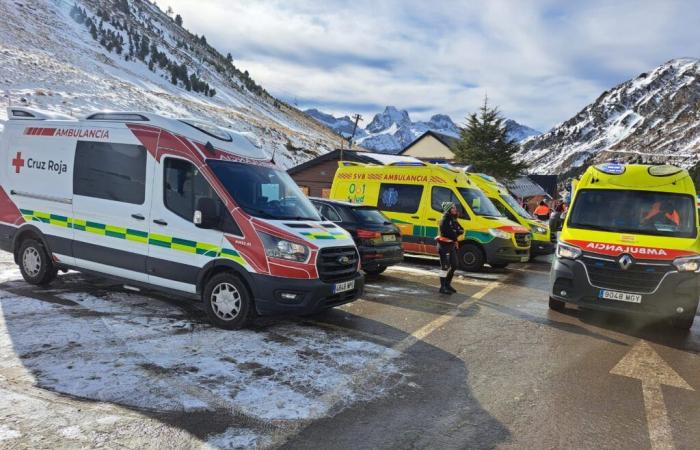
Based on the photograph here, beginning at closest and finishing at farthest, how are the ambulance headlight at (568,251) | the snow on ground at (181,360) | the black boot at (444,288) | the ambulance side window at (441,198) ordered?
the snow on ground at (181,360) < the ambulance headlight at (568,251) < the black boot at (444,288) < the ambulance side window at (441,198)

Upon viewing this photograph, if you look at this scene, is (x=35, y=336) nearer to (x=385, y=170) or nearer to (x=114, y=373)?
(x=114, y=373)

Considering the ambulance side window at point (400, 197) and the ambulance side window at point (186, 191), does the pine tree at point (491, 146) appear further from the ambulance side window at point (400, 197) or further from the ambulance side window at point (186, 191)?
the ambulance side window at point (186, 191)

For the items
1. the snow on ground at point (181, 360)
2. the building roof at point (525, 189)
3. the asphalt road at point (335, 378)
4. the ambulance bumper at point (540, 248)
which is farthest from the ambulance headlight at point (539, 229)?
the building roof at point (525, 189)

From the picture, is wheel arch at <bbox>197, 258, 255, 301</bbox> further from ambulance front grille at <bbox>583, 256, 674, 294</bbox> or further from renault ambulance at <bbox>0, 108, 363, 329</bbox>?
ambulance front grille at <bbox>583, 256, 674, 294</bbox>

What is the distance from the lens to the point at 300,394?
15.0 feet

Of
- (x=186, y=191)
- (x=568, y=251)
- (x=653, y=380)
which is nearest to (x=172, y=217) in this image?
(x=186, y=191)

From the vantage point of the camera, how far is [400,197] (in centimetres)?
1348

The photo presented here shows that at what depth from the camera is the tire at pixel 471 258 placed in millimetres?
12328

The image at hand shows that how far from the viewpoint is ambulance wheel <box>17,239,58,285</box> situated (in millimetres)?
7746

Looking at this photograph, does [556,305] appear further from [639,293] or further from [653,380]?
[653,380]

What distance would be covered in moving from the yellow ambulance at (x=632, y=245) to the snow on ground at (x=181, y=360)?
128 inches

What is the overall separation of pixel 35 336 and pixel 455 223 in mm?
6780

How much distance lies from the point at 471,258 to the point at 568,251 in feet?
16.2

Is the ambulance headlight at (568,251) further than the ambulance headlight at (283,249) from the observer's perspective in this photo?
Yes
